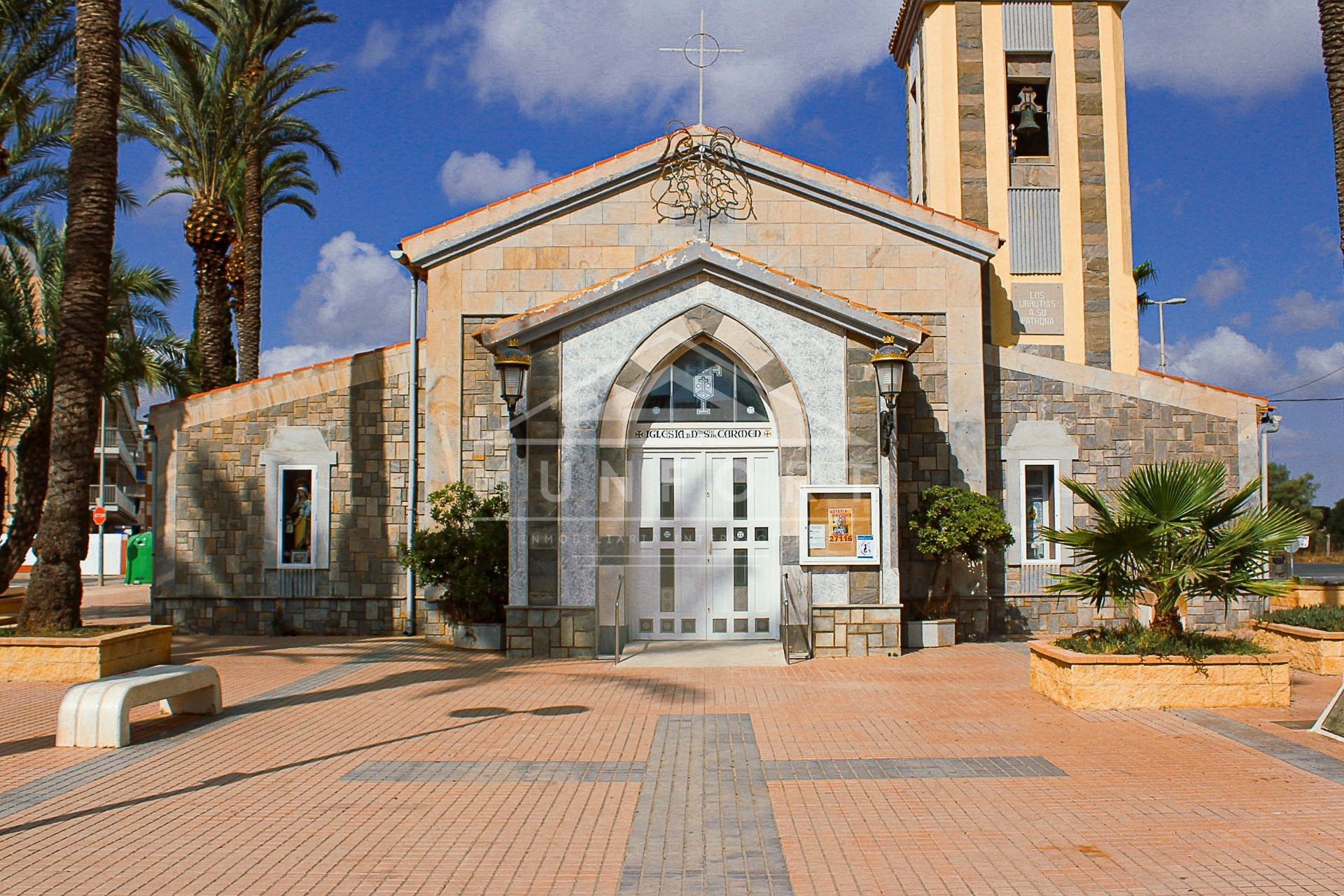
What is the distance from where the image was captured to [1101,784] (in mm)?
7691

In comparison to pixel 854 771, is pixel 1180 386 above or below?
above

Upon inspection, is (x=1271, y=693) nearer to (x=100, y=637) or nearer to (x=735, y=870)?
(x=735, y=870)

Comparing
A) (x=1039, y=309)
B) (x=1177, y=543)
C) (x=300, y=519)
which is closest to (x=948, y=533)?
(x=1177, y=543)

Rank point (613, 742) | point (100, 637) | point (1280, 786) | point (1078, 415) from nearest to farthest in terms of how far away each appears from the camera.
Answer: point (1280, 786) < point (613, 742) < point (100, 637) < point (1078, 415)

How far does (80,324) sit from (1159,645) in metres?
12.3

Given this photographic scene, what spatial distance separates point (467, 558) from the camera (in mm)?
15328

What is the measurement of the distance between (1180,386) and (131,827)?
15.6 meters

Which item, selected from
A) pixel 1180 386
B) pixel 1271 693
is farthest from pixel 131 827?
pixel 1180 386

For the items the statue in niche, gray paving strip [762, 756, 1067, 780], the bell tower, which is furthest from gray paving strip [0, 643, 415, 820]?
the bell tower

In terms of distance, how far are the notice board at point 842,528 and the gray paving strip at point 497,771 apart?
19.0ft

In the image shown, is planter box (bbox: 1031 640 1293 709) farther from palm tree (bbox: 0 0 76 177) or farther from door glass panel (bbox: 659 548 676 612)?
palm tree (bbox: 0 0 76 177)

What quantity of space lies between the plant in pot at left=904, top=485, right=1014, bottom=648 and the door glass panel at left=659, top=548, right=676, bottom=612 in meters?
3.28

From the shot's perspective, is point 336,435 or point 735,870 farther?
point 336,435

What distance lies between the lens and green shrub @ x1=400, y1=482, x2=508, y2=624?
15.1 meters
